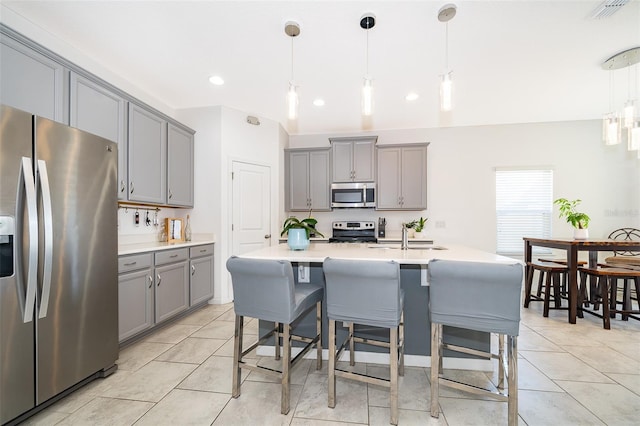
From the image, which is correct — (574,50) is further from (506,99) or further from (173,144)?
(173,144)

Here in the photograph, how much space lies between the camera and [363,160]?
4543 mm

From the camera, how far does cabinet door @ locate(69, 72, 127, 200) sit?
2.23m

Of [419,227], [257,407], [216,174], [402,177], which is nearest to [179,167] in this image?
[216,174]

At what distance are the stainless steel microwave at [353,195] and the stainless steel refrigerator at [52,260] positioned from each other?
3.15 m

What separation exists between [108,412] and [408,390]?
6.41 feet

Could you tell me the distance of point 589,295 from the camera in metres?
3.70

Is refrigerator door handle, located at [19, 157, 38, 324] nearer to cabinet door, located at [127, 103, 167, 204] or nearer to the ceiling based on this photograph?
cabinet door, located at [127, 103, 167, 204]

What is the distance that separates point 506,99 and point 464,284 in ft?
11.0

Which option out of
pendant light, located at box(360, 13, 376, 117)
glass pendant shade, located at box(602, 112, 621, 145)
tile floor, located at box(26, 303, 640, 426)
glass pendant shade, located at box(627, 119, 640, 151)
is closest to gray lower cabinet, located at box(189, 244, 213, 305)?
tile floor, located at box(26, 303, 640, 426)

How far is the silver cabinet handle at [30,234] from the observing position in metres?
1.49

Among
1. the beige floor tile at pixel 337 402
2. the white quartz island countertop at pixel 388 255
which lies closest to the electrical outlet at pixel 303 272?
the white quartz island countertop at pixel 388 255

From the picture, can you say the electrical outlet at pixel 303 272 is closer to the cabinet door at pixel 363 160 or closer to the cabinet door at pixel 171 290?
the cabinet door at pixel 171 290

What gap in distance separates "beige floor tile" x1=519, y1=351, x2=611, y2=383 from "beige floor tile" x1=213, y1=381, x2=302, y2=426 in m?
1.99

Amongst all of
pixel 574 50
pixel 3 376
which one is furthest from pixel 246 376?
pixel 574 50
